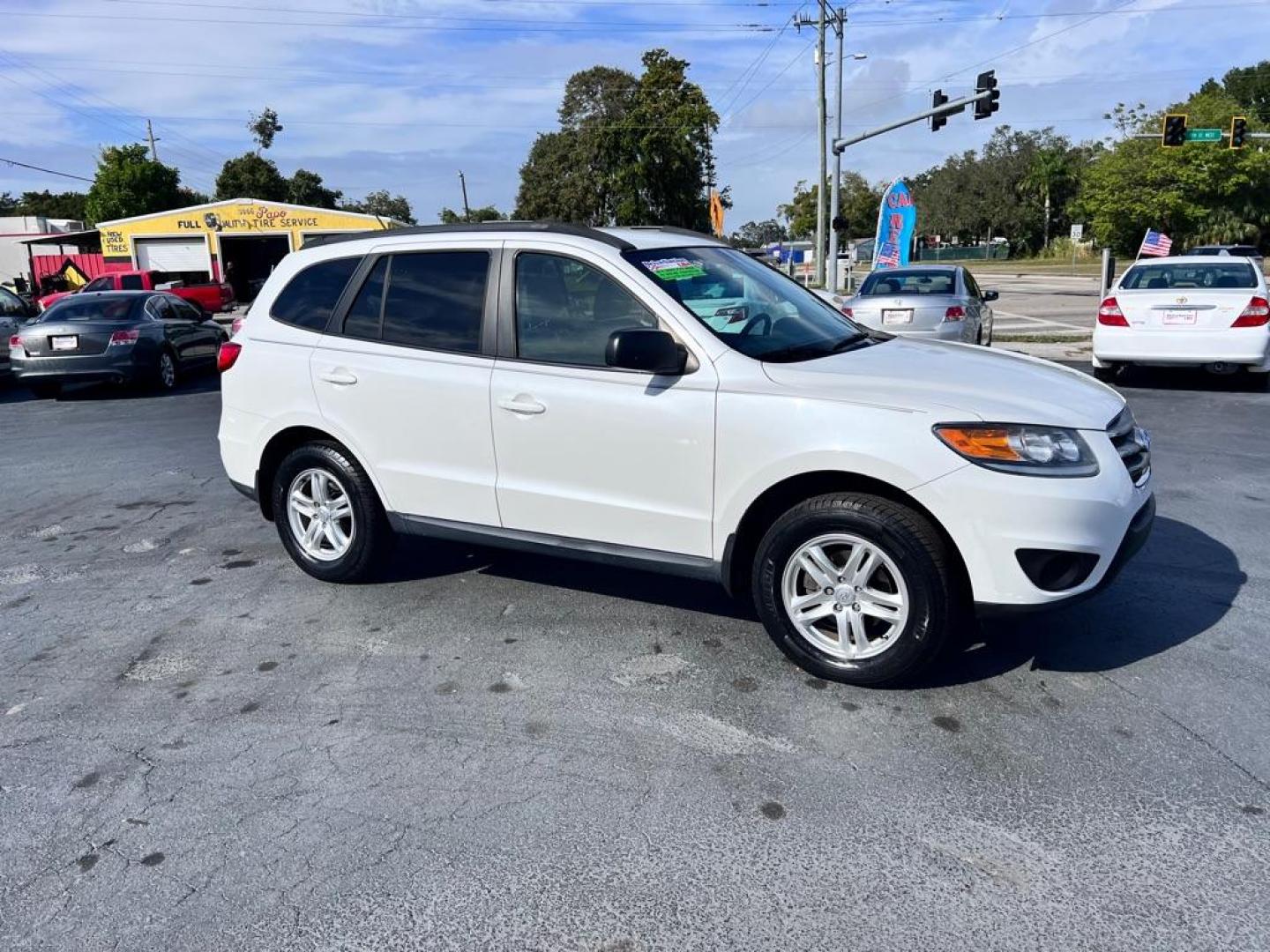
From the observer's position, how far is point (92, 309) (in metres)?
13.9

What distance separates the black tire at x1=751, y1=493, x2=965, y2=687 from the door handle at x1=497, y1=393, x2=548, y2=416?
3.82 feet

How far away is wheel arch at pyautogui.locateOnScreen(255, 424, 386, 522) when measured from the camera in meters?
5.05

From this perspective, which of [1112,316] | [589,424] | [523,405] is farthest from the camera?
[1112,316]

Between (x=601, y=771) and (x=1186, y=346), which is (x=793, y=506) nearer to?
(x=601, y=771)

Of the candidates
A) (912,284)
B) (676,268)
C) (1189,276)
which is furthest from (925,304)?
(676,268)

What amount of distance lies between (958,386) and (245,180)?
74.2 meters

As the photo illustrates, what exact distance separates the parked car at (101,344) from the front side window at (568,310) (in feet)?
36.0

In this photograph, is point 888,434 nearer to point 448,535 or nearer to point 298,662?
point 448,535

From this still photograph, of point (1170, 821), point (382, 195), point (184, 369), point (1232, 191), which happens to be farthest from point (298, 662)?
point (382, 195)

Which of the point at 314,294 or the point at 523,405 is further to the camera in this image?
the point at 314,294

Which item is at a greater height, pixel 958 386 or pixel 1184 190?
pixel 1184 190

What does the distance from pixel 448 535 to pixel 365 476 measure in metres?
0.59

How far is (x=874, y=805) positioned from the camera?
3150mm

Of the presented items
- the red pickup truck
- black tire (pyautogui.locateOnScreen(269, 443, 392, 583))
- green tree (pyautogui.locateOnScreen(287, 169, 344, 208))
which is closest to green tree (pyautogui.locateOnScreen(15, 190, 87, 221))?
green tree (pyautogui.locateOnScreen(287, 169, 344, 208))
